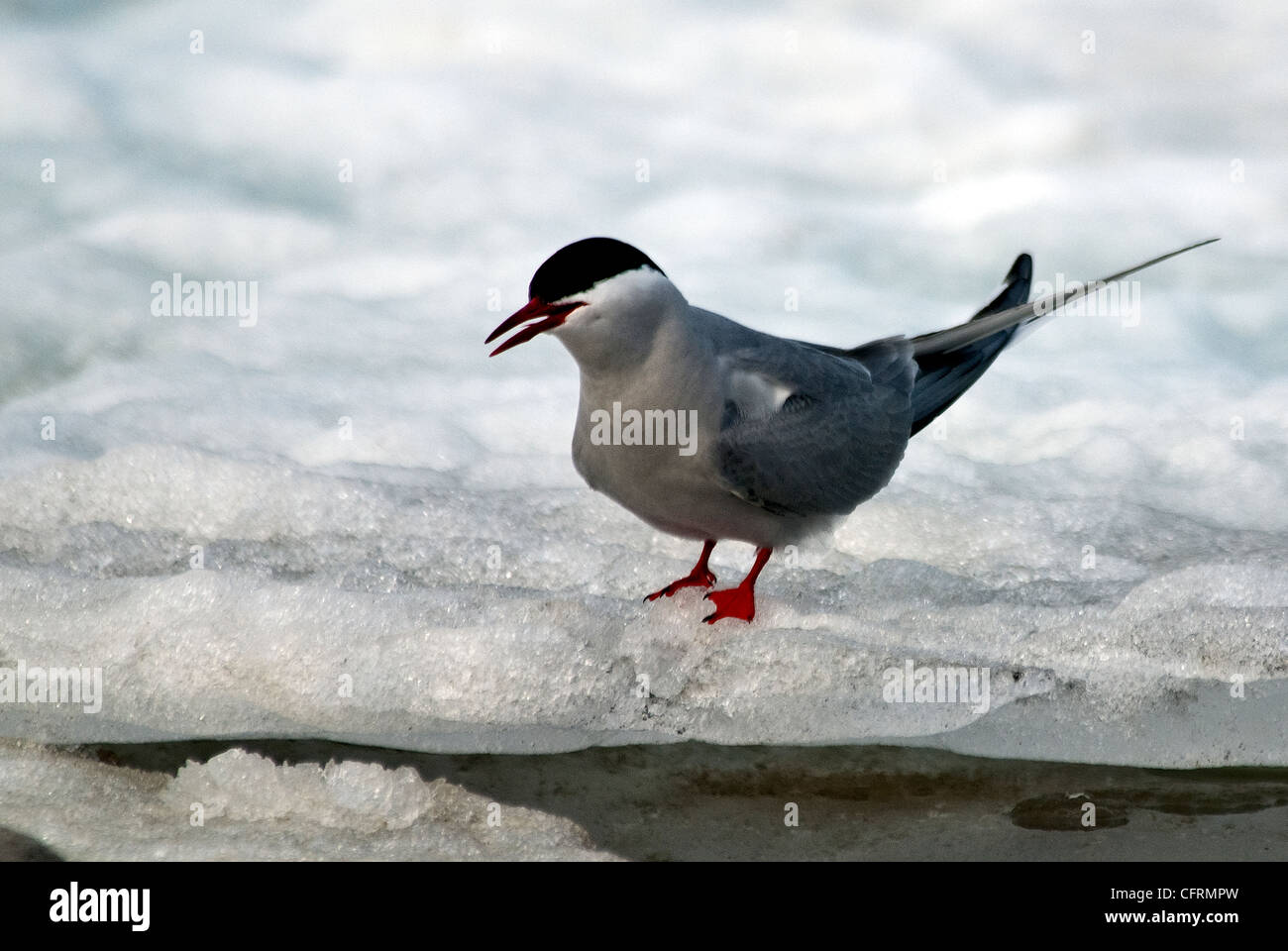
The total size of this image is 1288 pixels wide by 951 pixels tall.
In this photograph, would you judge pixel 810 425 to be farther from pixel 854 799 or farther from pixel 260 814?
pixel 260 814

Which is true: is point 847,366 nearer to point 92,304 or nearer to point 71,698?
point 71,698

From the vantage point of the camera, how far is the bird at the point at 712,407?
302cm

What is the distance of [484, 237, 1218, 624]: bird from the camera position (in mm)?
3023

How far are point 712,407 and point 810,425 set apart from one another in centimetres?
32

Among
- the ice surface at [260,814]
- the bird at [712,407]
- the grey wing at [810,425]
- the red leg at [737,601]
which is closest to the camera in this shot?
the ice surface at [260,814]

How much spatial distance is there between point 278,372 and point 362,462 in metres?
1.34

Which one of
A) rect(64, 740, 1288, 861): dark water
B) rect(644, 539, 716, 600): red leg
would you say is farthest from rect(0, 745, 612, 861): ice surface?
rect(644, 539, 716, 600): red leg
